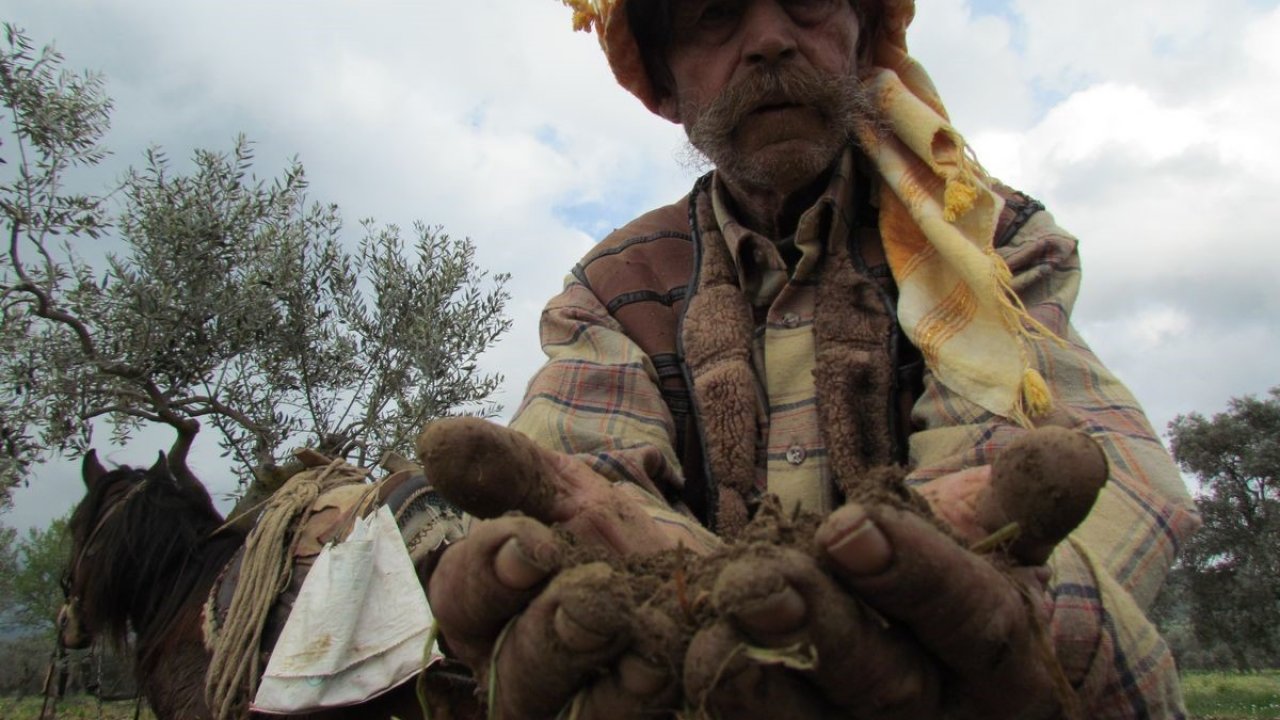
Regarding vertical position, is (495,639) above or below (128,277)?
below

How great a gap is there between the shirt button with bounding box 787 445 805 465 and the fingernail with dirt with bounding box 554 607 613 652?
1317mm

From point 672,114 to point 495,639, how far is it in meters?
2.04

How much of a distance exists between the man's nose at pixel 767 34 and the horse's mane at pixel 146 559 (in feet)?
10.5

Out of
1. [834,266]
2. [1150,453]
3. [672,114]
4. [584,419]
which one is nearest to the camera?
[1150,453]

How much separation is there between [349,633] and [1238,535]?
30.6 m

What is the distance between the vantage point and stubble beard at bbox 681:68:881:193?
2338 millimetres

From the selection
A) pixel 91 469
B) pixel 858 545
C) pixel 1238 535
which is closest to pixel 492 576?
pixel 858 545

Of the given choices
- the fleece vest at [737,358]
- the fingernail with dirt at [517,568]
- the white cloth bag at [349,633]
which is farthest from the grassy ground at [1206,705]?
the fingernail with dirt at [517,568]

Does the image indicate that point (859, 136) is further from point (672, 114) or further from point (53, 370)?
point (53, 370)

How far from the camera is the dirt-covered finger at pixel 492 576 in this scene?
1.05 meters

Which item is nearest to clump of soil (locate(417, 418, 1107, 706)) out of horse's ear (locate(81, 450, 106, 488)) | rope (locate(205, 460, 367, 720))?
rope (locate(205, 460, 367, 720))

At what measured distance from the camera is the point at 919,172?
87.5 inches

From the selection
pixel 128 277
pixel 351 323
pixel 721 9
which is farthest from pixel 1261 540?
pixel 721 9

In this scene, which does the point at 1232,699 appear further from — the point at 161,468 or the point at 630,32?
the point at 630,32
